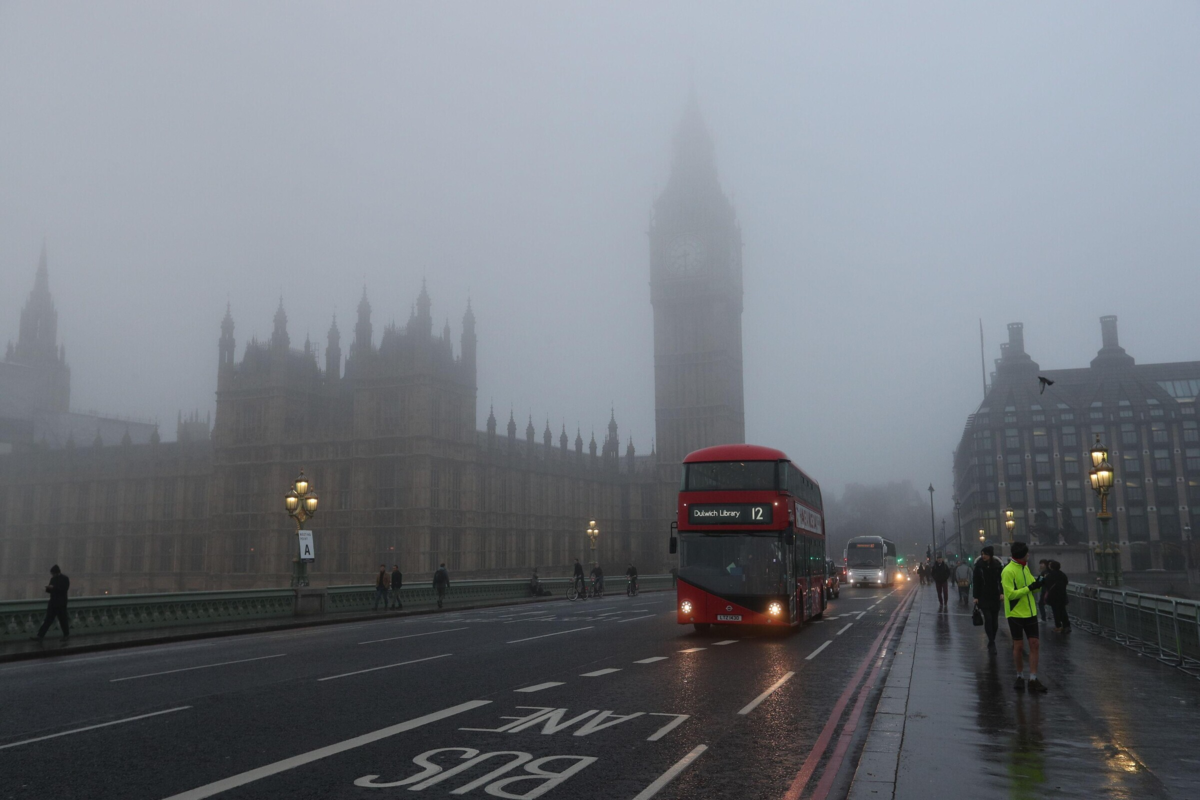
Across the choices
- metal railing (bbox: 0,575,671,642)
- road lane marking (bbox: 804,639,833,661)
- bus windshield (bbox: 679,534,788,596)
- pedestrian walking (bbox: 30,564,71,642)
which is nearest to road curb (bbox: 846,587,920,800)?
road lane marking (bbox: 804,639,833,661)

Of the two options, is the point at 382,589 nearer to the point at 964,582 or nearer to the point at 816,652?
the point at 816,652

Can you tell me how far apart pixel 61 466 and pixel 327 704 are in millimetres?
89806

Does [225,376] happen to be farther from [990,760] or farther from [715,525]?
[990,760]

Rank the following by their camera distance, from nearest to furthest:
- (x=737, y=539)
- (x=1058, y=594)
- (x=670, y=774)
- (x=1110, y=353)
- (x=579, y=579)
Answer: (x=670, y=774) → (x=737, y=539) → (x=1058, y=594) → (x=579, y=579) → (x=1110, y=353)

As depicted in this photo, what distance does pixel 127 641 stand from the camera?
2050 centimetres

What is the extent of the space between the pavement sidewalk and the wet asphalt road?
0.92m

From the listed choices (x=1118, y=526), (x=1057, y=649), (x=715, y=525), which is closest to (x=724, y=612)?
(x=715, y=525)

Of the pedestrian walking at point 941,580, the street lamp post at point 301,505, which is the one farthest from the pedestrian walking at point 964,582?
the street lamp post at point 301,505

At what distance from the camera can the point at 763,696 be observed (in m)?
11.9

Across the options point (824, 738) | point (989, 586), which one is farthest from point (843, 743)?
point (989, 586)

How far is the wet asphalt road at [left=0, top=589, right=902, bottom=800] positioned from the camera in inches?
292

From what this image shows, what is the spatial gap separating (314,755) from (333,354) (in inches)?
3085

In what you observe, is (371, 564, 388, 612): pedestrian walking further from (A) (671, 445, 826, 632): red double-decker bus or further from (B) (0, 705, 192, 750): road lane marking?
(B) (0, 705, 192, 750): road lane marking

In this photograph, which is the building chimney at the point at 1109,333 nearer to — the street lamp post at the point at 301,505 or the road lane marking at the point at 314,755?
the street lamp post at the point at 301,505
